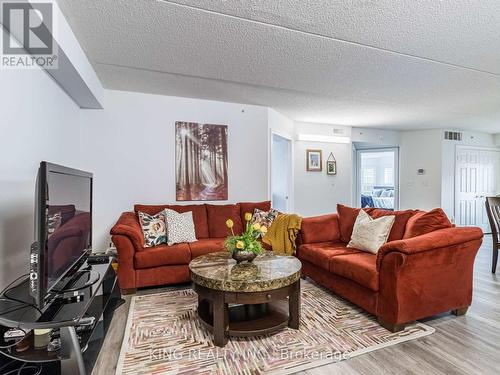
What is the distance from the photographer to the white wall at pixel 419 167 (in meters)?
6.16

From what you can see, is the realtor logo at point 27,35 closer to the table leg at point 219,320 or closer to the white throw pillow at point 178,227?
the white throw pillow at point 178,227

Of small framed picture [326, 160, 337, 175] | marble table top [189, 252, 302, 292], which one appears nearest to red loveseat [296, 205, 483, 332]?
marble table top [189, 252, 302, 292]

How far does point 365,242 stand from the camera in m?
2.82

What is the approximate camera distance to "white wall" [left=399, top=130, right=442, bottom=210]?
6.16 m

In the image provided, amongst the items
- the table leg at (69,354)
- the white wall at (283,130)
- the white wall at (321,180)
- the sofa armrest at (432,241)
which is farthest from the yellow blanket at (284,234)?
the table leg at (69,354)

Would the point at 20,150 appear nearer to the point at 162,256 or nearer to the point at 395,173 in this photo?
the point at 162,256

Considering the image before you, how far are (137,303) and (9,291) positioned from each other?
1.21 meters

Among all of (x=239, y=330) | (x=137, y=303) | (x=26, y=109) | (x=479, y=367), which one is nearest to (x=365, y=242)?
(x=479, y=367)

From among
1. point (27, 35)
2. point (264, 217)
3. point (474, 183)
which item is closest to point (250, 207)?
point (264, 217)

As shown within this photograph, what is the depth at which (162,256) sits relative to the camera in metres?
3.02

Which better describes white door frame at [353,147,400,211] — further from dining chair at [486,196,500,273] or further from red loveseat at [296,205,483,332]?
red loveseat at [296,205,483,332]

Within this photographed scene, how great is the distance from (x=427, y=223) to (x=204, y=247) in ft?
7.38

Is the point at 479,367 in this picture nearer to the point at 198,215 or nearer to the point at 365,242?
the point at 365,242

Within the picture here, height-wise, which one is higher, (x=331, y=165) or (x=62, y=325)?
(x=331, y=165)
